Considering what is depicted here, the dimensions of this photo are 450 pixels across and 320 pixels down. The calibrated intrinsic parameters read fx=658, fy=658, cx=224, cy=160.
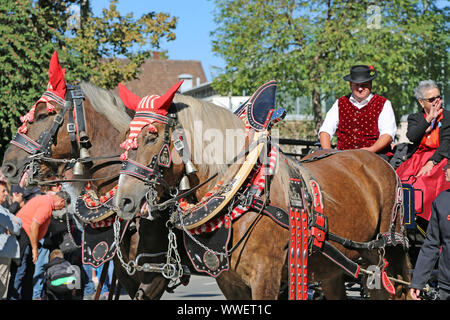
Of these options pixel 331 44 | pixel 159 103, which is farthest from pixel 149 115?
pixel 331 44

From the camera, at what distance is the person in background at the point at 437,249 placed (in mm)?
4309

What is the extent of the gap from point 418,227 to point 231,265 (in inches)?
83.5

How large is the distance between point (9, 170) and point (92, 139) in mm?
651

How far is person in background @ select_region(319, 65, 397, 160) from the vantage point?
5676 mm

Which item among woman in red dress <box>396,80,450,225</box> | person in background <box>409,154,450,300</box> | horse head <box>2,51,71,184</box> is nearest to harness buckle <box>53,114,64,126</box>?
horse head <box>2,51,71,184</box>

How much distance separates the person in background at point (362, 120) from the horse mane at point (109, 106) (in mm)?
1855

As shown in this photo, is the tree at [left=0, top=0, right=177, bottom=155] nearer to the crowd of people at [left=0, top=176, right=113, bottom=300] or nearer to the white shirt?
the crowd of people at [left=0, top=176, right=113, bottom=300]

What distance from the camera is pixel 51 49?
13.2 metres

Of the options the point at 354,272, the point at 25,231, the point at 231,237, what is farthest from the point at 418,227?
the point at 25,231

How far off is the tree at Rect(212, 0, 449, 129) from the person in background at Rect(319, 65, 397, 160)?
15131 mm

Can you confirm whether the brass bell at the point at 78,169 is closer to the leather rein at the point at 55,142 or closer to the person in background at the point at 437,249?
the leather rein at the point at 55,142

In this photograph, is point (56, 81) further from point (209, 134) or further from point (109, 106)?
point (209, 134)

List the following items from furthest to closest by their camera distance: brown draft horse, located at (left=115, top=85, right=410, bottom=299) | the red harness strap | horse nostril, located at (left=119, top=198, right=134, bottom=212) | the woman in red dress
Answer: the woman in red dress, the red harness strap, brown draft horse, located at (left=115, top=85, right=410, bottom=299), horse nostril, located at (left=119, top=198, right=134, bottom=212)
